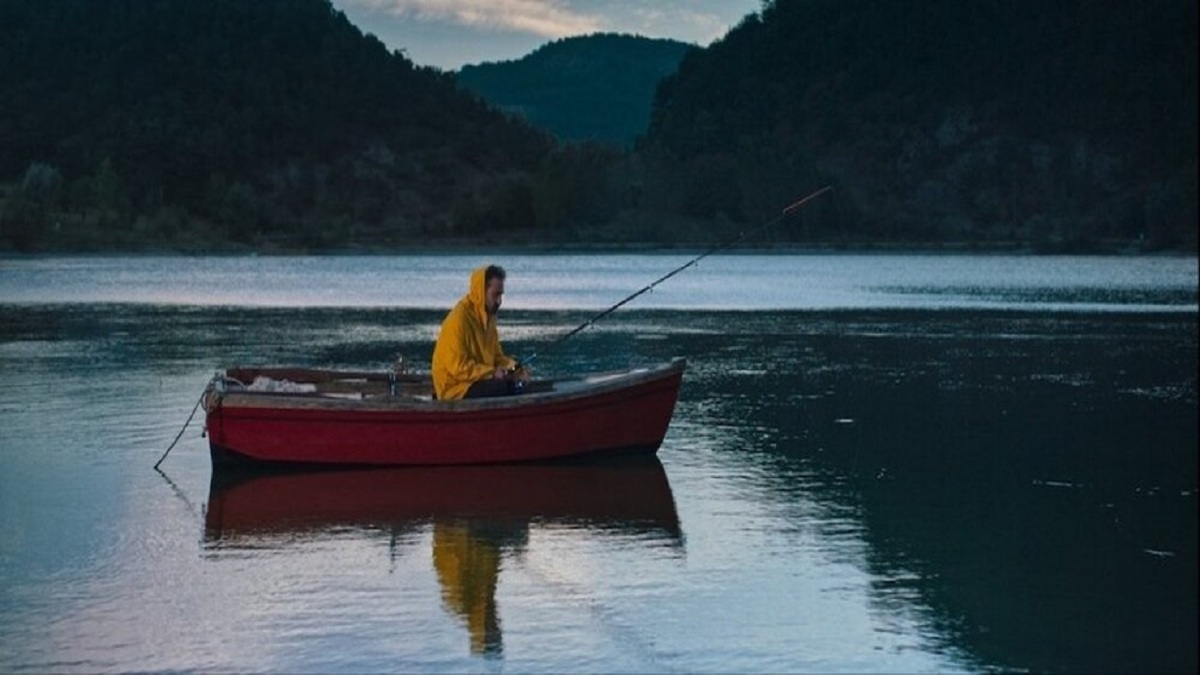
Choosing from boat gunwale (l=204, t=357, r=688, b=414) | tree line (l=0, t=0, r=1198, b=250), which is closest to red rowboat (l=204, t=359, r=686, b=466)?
boat gunwale (l=204, t=357, r=688, b=414)

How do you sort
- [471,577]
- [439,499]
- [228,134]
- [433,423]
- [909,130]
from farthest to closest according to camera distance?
1. [909,130]
2. [228,134]
3. [433,423]
4. [439,499]
5. [471,577]

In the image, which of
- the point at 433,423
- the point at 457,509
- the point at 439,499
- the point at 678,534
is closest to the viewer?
the point at 678,534

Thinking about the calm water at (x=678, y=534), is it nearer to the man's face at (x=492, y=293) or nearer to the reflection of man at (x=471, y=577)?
the reflection of man at (x=471, y=577)

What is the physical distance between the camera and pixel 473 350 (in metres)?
13.2

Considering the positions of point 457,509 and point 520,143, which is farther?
point 520,143

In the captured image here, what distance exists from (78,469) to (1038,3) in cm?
9375

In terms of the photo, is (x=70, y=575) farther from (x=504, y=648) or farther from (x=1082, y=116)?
(x=1082, y=116)

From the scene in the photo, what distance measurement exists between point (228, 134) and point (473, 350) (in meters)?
97.2

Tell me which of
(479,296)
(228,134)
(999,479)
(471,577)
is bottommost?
(471,577)

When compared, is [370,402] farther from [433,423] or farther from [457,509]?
[457,509]

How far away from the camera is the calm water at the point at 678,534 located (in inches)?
319

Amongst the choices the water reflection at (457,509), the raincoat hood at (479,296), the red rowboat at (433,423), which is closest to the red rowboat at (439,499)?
the water reflection at (457,509)

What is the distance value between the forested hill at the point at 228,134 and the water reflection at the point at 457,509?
7443 centimetres

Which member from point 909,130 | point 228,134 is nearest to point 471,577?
point 228,134
